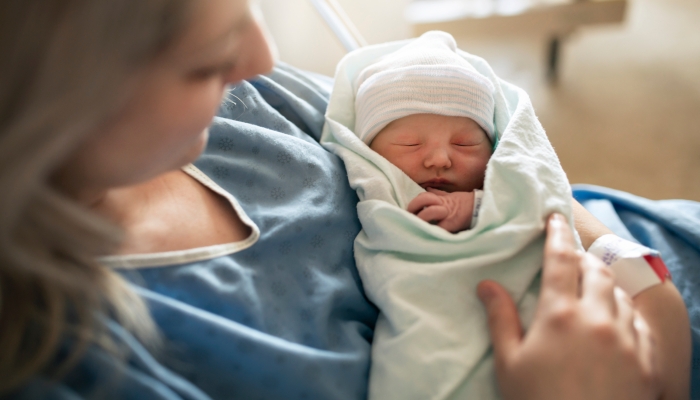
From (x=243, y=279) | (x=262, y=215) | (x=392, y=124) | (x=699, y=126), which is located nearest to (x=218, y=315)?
(x=243, y=279)

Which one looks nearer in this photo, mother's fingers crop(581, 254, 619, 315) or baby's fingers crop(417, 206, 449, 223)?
mother's fingers crop(581, 254, 619, 315)

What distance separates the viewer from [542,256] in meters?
0.74

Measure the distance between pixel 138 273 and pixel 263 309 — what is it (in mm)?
157

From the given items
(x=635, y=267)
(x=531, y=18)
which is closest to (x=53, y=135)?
(x=635, y=267)

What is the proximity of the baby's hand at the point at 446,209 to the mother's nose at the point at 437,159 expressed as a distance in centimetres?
7

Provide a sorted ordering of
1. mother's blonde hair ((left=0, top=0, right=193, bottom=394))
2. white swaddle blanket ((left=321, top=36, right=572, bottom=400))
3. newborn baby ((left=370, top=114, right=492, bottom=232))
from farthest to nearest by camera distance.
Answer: newborn baby ((left=370, top=114, right=492, bottom=232)) < white swaddle blanket ((left=321, top=36, right=572, bottom=400)) < mother's blonde hair ((left=0, top=0, right=193, bottom=394))

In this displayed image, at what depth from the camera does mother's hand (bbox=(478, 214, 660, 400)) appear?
545 mm

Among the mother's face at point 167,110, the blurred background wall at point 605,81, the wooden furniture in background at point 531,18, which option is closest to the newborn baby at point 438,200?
the mother's face at point 167,110

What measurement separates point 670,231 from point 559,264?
1.50ft

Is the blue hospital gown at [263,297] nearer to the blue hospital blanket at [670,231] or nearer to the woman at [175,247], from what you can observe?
the woman at [175,247]

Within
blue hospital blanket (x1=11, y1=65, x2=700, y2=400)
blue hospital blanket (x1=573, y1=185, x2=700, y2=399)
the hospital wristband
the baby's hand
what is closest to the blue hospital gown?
blue hospital blanket (x1=11, y1=65, x2=700, y2=400)

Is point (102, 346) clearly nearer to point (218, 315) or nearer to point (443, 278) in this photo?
point (218, 315)

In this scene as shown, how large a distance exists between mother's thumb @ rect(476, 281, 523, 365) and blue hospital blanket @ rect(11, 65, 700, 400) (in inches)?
6.9

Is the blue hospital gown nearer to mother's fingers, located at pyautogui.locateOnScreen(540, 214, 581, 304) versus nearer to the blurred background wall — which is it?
mother's fingers, located at pyautogui.locateOnScreen(540, 214, 581, 304)
